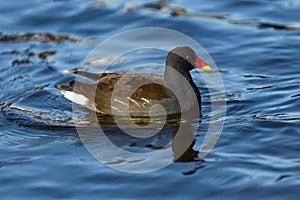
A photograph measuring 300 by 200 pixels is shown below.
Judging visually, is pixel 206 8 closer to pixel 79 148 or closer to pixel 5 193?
pixel 79 148

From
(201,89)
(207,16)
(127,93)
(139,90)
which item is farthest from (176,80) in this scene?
(207,16)

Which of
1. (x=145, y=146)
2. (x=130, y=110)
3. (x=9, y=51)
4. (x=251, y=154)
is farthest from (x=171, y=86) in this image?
(x=9, y=51)

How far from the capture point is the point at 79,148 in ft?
30.1

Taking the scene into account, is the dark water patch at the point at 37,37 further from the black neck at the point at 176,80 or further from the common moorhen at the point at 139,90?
the black neck at the point at 176,80

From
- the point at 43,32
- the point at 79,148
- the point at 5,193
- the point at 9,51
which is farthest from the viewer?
the point at 43,32

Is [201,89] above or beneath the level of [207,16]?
beneath

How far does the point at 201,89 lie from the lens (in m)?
11.2

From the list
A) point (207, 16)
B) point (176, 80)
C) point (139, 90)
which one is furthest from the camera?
point (207, 16)

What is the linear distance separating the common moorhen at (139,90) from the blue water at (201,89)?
0.36 meters

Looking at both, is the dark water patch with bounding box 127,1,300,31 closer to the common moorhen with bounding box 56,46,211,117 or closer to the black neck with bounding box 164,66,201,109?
the common moorhen with bounding box 56,46,211,117

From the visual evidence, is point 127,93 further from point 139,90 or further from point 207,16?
point 207,16

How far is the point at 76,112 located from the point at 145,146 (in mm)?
1724

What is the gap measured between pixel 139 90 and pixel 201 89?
155 centimetres

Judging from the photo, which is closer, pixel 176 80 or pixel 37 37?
pixel 176 80
